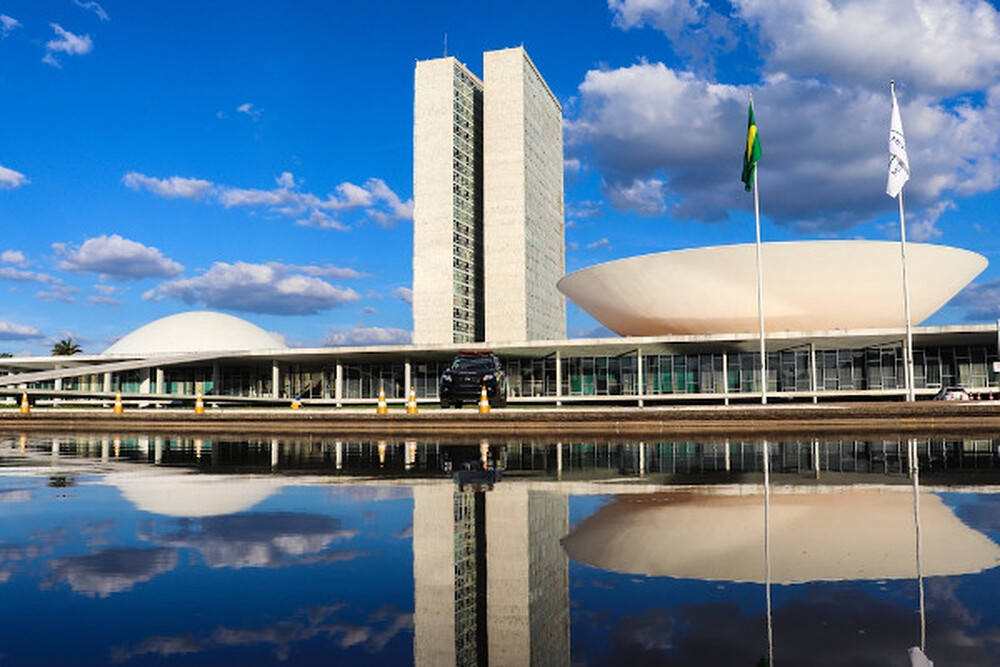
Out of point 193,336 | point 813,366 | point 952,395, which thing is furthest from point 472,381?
point 193,336

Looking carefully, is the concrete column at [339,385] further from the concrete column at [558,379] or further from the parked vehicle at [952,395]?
the parked vehicle at [952,395]

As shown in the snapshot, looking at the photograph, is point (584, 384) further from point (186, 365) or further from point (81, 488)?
point (81, 488)

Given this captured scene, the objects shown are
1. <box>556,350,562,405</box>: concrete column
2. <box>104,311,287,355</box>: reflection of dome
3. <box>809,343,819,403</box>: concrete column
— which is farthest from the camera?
<box>104,311,287,355</box>: reflection of dome

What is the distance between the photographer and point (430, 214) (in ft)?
386

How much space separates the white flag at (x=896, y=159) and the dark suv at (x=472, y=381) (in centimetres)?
1539

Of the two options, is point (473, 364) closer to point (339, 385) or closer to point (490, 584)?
point (490, 584)

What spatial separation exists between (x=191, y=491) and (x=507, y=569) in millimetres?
5612

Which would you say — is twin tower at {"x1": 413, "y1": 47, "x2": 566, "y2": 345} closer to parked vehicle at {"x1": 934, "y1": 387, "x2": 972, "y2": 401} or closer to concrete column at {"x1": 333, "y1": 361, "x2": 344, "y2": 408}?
concrete column at {"x1": 333, "y1": 361, "x2": 344, "y2": 408}

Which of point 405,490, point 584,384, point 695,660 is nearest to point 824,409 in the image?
point 405,490

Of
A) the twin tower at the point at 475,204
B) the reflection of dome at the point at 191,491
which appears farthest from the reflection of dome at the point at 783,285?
the twin tower at the point at 475,204

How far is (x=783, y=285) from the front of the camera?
147 feet

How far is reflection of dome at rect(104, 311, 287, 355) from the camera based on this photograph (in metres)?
82.0

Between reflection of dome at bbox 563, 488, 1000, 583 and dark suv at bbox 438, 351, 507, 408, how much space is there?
20392 mm

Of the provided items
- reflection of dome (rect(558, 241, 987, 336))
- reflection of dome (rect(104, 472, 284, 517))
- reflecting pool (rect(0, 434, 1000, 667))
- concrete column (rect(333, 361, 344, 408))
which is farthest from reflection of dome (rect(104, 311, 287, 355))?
reflecting pool (rect(0, 434, 1000, 667))
